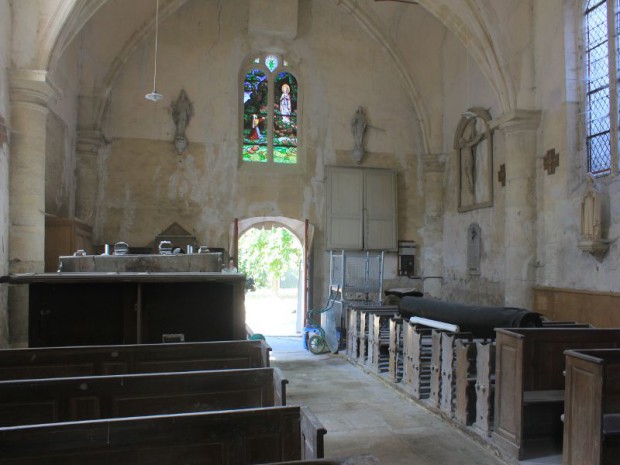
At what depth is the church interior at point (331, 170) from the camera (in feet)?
17.1

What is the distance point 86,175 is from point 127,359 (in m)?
7.83

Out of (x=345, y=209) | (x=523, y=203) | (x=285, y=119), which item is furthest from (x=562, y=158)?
(x=285, y=119)

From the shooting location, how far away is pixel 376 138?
12320 mm

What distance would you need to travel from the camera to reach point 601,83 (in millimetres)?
7590

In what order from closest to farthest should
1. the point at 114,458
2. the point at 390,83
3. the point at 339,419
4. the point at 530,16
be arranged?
1. the point at 114,458
2. the point at 339,419
3. the point at 530,16
4. the point at 390,83

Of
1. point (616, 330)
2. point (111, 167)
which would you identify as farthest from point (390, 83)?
point (616, 330)

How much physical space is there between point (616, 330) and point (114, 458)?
14.8ft

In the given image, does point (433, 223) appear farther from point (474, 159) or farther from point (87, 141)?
point (87, 141)

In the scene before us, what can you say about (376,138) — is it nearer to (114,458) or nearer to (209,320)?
(209,320)

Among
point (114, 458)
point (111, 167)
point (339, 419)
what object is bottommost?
point (339, 419)

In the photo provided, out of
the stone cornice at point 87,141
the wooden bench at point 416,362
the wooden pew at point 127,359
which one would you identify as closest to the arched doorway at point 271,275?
the stone cornice at point 87,141

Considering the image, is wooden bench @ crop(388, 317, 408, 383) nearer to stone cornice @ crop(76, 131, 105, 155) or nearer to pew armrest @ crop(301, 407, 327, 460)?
pew armrest @ crop(301, 407, 327, 460)

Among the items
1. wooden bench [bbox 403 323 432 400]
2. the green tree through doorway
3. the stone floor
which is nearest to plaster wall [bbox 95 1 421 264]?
the stone floor

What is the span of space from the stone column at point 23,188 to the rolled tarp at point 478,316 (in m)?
5.44
